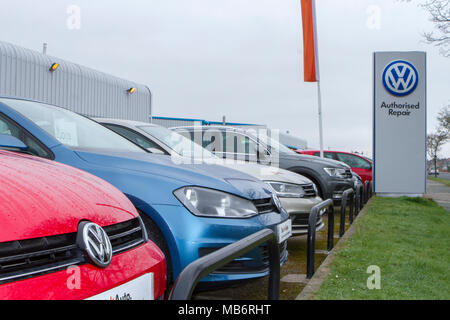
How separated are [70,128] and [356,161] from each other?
1184 cm

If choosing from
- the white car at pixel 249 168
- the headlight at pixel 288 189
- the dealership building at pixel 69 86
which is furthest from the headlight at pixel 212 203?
the dealership building at pixel 69 86

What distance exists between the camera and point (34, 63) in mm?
11445

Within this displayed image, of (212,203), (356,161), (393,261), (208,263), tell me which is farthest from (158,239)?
(356,161)

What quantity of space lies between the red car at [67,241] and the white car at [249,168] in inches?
98.8

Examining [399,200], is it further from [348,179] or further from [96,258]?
[96,258]

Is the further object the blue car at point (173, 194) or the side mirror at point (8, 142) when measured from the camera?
the blue car at point (173, 194)

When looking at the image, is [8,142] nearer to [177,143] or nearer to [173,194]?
[173,194]

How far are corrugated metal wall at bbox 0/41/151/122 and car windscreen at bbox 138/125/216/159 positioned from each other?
4905 millimetres

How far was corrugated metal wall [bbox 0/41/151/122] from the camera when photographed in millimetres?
10797

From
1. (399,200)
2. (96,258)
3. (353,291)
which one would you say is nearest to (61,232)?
(96,258)

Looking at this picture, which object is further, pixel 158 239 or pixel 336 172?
pixel 336 172

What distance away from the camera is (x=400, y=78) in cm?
1162

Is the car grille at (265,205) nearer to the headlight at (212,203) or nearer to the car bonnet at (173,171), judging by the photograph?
the car bonnet at (173,171)

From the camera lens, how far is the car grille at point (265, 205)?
3.19 meters
